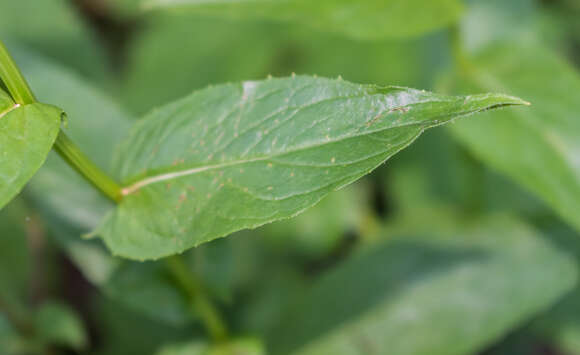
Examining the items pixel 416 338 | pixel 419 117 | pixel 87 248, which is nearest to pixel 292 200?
pixel 419 117

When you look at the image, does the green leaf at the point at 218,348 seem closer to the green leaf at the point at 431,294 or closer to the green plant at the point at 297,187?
the green plant at the point at 297,187

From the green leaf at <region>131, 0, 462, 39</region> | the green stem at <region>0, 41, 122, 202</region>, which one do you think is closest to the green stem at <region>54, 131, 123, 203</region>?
the green stem at <region>0, 41, 122, 202</region>

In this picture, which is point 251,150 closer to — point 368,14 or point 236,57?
point 368,14

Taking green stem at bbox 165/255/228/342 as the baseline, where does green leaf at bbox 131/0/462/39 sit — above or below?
above

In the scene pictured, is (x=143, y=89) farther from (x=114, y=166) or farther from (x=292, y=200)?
(x=292, y=200)

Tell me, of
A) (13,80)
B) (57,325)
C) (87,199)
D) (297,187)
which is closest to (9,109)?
(13,80)

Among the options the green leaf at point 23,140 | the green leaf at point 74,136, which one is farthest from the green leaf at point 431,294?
the green leaf at point 23,140

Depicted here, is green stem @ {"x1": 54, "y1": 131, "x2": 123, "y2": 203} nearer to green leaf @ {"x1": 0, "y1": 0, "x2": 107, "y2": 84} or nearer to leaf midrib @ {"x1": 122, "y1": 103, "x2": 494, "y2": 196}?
→ leaf midrib @ {"x1": 122, "y1": 103, "x2": 494, "y2": 196}

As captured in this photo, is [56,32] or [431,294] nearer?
[431,294]
